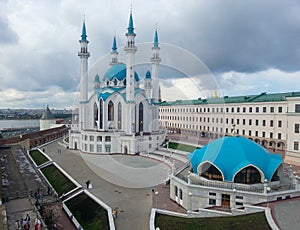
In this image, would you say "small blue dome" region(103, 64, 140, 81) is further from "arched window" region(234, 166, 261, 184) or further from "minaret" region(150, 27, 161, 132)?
"arched window" region(234, 166, 261, 184)

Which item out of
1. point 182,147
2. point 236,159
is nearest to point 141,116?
point 182,147

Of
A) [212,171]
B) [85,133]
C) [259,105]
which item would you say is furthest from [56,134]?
[212,171]

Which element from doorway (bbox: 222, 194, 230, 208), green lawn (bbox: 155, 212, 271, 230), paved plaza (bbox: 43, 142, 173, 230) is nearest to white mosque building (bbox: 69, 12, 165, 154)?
paved plaza (bbox: 43, 142, 173, 230)

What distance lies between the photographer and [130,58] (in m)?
38.8

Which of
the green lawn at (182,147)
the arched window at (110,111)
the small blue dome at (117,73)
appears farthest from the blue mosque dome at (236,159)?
the small blue dome at (117,73)

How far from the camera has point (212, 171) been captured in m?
17.2

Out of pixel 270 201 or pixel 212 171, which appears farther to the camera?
pixel 212 171

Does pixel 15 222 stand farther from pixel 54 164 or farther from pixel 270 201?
pixel 54 164

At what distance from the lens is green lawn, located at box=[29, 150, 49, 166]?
32.8 m

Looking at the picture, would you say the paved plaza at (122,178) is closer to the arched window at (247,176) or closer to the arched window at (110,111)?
the arched window at (247,176)

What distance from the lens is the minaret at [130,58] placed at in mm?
38028

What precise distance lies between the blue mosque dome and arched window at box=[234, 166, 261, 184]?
0.23 meters

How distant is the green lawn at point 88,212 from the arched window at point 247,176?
29.8ft

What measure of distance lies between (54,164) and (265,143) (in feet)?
104
